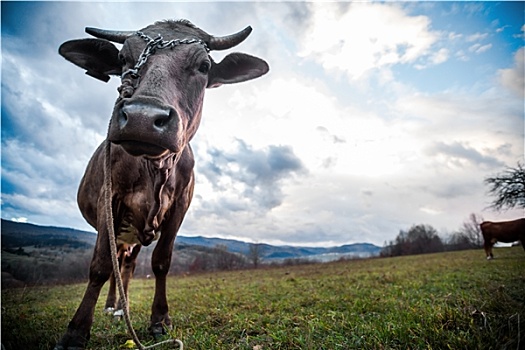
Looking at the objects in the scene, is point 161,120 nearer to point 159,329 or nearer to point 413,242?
point 159,329

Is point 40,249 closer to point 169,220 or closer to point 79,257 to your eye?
point 79,257

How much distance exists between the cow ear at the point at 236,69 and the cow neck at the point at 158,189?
4.37 ft

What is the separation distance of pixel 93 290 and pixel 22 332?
1389mm

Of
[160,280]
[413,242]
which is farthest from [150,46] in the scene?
[413,242]

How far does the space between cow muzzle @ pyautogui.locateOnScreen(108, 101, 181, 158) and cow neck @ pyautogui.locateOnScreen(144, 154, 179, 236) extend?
0.85 m

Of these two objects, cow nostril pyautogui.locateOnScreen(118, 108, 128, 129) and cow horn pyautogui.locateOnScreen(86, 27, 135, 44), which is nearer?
cow nostril pyautogui.locateOnScreen(118, 108, 128, 129)

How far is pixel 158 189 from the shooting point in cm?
391

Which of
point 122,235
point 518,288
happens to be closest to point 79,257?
point 122,235

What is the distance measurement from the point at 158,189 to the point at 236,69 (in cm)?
206

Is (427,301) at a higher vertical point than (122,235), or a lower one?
lower

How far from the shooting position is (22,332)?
402cm

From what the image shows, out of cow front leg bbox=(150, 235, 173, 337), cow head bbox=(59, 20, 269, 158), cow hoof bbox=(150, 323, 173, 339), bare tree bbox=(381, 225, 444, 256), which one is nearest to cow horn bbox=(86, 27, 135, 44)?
cow head bbox=(59, 20, 269, 158)

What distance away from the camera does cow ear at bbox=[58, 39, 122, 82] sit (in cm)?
421

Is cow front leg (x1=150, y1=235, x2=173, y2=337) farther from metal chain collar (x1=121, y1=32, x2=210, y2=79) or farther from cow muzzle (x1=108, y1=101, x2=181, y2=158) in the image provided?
metal chain collar (x1=121, y1=32, x2=210, y2=79)
